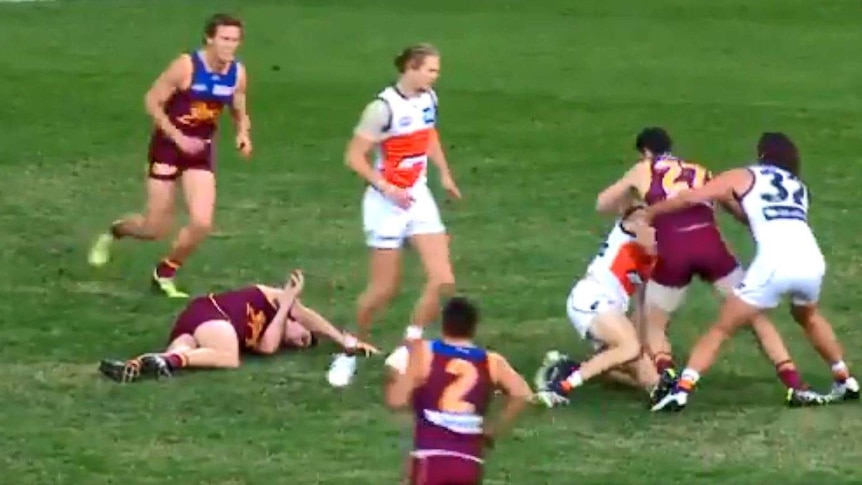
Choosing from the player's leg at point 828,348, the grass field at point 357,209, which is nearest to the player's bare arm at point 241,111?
the grass field at point 357,209

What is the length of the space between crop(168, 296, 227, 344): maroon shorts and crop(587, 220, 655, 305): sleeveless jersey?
7.23 feet

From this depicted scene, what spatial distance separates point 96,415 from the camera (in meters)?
10.4

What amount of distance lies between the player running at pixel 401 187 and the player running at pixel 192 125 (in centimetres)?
203

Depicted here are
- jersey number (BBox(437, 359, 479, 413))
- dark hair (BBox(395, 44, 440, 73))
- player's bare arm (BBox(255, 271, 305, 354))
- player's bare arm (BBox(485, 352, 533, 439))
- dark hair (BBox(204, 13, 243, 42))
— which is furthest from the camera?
dark hair (BBox(204, 13, 243, 42))

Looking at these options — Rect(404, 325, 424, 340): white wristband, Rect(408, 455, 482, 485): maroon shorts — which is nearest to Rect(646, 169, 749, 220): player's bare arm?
Rect(404, 325, 424, 340): white wristband

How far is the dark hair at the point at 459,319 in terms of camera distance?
25.0ft

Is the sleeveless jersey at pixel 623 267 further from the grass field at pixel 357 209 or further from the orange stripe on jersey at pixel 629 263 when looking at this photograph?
the grass field at pixel 357 209

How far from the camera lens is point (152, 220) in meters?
13.9

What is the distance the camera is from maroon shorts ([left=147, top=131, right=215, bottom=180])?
44.0 feet

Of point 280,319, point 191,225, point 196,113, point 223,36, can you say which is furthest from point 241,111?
point 280,319

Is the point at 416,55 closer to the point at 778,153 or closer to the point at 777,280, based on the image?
the point at 778,153

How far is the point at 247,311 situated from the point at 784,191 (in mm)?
3230

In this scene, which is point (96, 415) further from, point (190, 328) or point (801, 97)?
point (801, 97)

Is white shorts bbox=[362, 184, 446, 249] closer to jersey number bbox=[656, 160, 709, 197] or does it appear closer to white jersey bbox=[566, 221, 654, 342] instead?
white jersey bbox=[566, 221, 654, 342]
